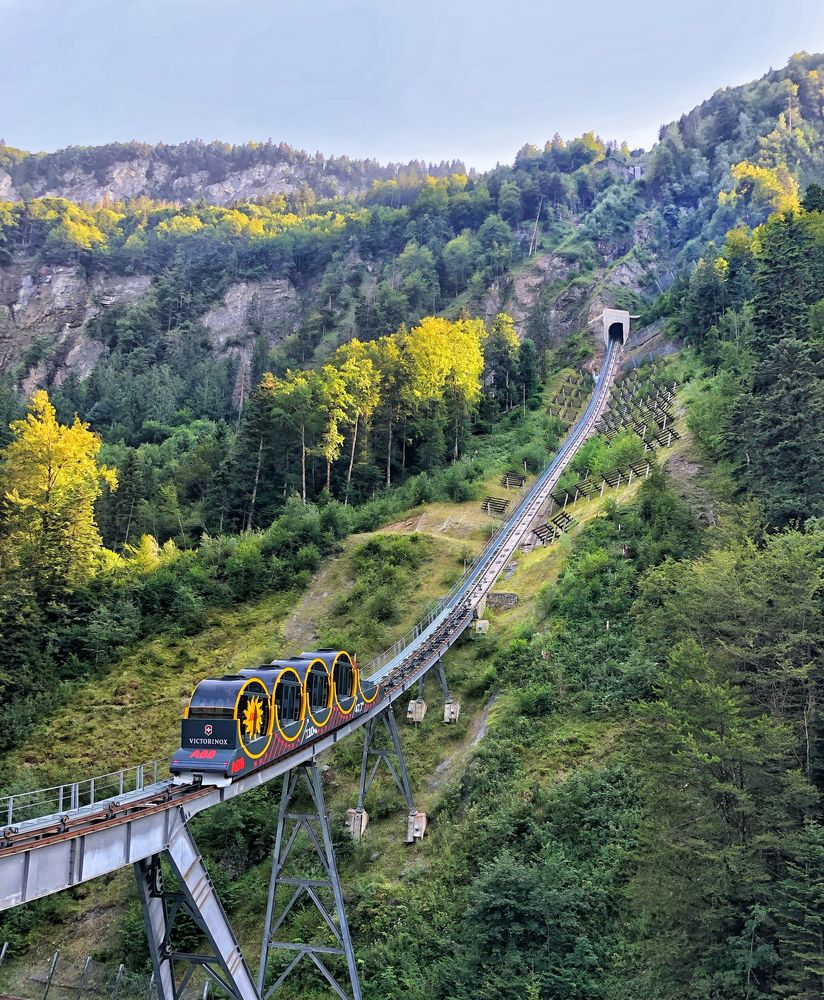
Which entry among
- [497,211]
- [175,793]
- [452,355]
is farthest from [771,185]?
[175,793]

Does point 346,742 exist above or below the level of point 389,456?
below

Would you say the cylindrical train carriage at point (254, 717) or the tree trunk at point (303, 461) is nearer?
the cylindrical train carriage at point (254, 717)

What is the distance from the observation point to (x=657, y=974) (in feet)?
62.7

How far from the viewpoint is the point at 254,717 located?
20.9 m

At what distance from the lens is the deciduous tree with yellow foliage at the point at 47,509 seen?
43906 mm

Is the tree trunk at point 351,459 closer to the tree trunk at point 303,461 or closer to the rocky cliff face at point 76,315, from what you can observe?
the tree trunk at point 303,461

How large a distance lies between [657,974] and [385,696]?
14435 mm

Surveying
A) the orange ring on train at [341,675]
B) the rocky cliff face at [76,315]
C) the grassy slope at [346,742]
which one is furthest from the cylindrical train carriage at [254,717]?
the rocky cliff face at [76,315]

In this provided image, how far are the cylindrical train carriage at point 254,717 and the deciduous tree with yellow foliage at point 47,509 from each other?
81.2 feet

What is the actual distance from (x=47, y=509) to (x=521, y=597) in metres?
27.4

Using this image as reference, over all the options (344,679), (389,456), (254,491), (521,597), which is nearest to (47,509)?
(254,491)

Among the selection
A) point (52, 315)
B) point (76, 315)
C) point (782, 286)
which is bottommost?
point (782, 286)

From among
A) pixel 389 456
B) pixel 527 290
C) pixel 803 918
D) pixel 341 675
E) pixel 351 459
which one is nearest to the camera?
pixel 803 918

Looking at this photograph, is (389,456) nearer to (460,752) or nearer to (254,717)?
(460,752)
